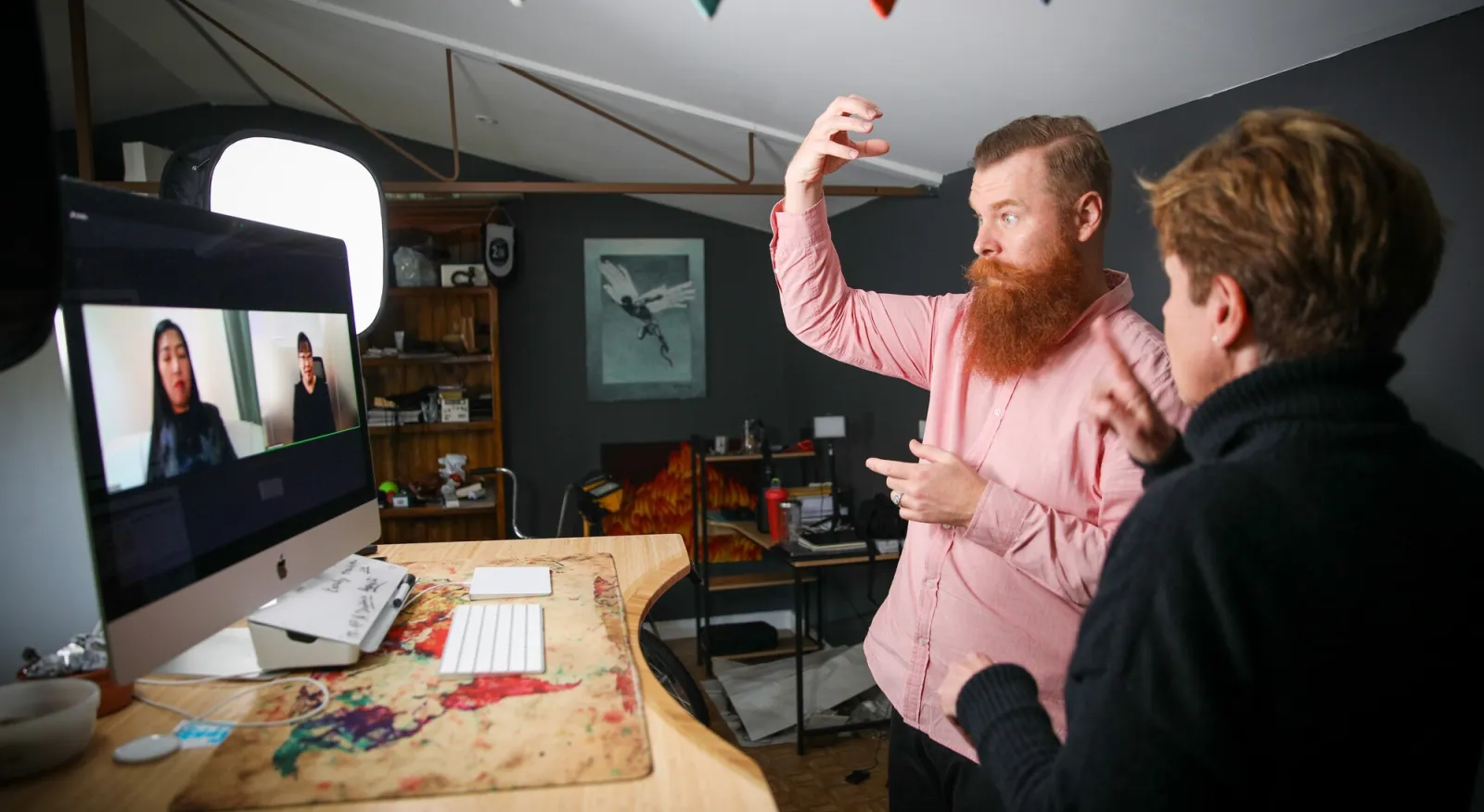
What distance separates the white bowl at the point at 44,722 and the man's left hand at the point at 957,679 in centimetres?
89

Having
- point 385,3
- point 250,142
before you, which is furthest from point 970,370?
point 385,3

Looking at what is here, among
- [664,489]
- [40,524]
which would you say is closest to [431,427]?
[664,489]

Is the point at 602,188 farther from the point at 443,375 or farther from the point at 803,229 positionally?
the point at 803,229

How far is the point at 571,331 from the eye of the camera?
5176 millimetres

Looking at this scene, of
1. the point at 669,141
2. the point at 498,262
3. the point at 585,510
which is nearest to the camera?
the point at 669,141

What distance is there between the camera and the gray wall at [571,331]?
201 inches

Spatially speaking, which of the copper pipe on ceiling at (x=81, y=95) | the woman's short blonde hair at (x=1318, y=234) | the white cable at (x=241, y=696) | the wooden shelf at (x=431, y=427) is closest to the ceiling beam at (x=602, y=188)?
the copper pipe on ceiling at (x=81, y=95)

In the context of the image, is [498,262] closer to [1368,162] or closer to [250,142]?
[250,142]

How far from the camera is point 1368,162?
25.5 inches

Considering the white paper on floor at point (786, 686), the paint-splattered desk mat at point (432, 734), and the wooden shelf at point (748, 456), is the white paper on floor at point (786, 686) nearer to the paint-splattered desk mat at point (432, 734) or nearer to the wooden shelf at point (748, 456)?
the wooden shelf at point (748, 456)

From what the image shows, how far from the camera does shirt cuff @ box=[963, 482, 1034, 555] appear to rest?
1.13m

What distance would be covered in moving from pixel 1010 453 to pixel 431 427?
415cm

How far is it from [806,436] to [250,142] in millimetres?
3894

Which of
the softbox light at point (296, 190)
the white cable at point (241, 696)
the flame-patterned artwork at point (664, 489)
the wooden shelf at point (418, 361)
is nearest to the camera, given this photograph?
the white cable at point (241, 696)
